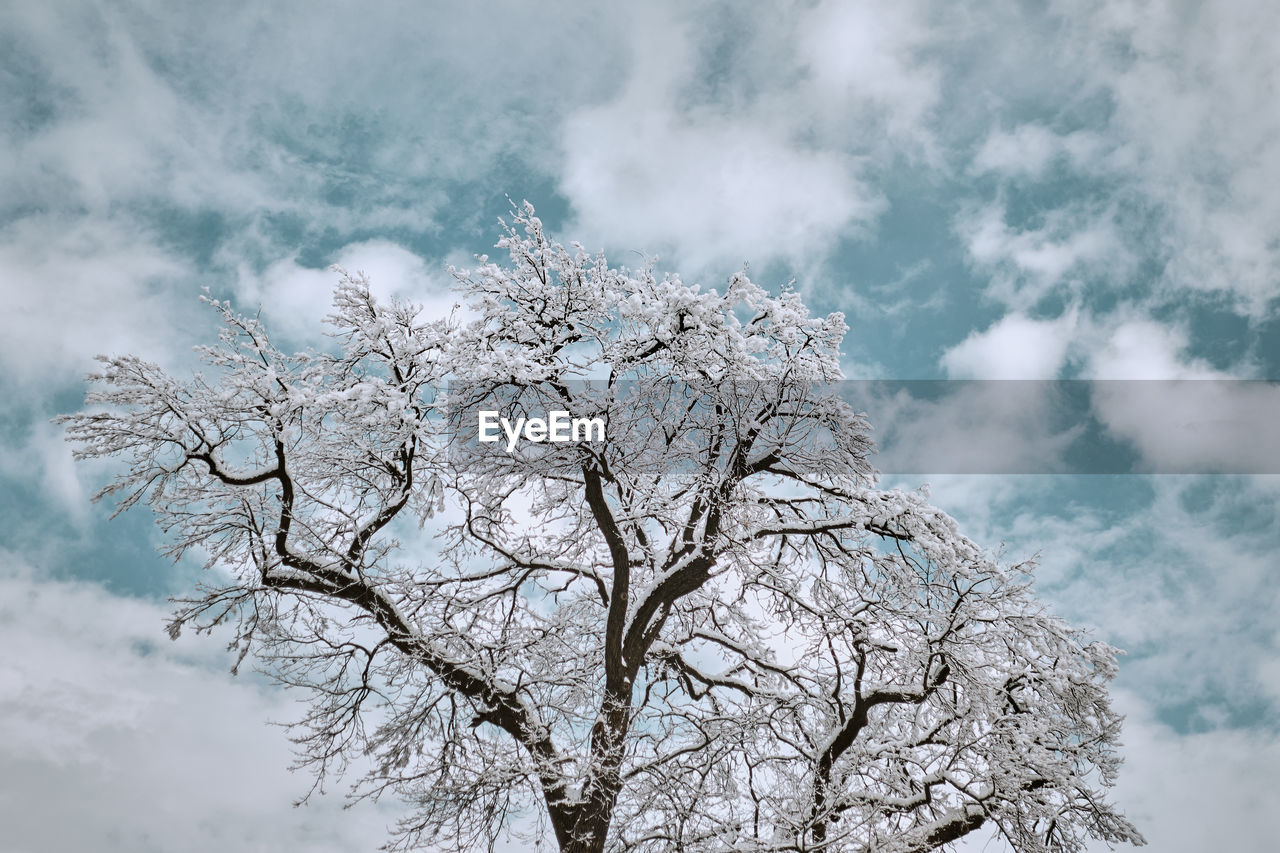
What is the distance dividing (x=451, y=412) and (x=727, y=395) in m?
2.95

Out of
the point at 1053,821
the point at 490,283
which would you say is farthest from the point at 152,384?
the point at 1053,821

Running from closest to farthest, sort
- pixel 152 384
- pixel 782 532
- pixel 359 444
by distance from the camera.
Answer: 1. pixel 152 384
2. pixel 359 444
3. pixel 782 532

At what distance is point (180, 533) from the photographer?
879 centimetres

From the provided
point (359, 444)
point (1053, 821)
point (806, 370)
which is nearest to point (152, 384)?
point (359, 444)

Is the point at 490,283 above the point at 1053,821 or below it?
above

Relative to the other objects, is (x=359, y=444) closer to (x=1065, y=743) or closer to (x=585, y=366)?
(x=585, y=366)

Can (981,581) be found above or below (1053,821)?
above

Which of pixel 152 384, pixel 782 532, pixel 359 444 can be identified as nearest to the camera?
pixel 152 384

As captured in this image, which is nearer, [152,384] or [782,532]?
[152,384]

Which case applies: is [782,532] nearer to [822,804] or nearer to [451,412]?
[822,804]

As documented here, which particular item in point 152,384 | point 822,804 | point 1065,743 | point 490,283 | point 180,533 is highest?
point 490,283

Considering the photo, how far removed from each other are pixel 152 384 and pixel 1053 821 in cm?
949

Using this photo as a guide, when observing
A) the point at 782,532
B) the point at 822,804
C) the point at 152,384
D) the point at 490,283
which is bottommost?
the point at 822,804

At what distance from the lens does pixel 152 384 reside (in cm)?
762
